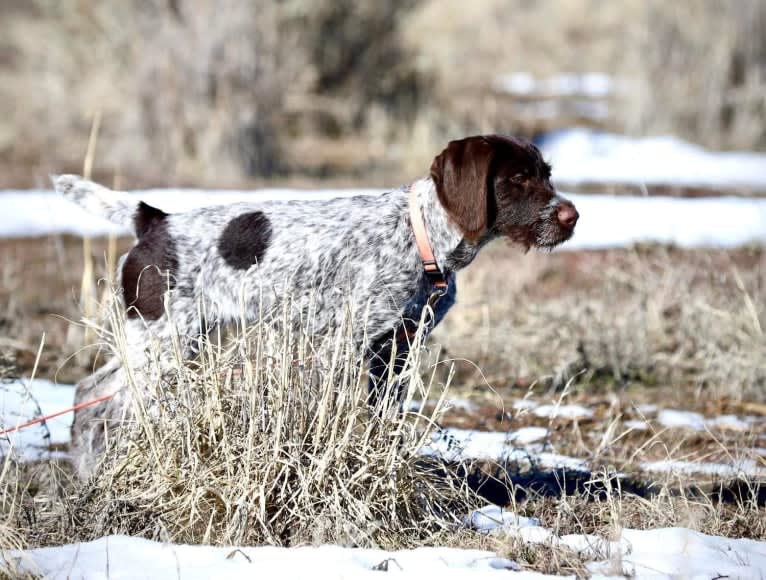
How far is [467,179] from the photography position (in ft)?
12.7

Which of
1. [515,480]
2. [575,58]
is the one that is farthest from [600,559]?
[575,58]

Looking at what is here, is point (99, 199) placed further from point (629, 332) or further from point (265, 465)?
point (629, 332)

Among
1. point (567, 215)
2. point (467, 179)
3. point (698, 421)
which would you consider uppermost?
point (467, 179)

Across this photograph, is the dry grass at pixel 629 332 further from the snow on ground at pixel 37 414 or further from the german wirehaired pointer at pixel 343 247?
the snow on ground at pixel 37 414

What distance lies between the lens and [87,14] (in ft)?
41.4

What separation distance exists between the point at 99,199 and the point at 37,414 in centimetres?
92

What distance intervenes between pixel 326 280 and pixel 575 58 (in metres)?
21.1

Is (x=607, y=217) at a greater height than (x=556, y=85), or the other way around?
(x=556, y=85)

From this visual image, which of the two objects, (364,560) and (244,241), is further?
(244,241)

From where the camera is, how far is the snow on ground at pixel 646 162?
9836mm

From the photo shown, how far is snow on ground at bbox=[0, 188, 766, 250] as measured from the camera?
Result: 747cm

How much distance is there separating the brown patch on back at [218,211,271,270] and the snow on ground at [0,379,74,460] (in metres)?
0.97

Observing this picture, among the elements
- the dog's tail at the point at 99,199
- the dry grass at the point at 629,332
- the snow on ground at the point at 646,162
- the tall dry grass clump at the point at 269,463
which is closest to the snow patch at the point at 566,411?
the dry grass at the point at 629,332

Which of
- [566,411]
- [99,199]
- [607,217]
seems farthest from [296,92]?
[99,199]
